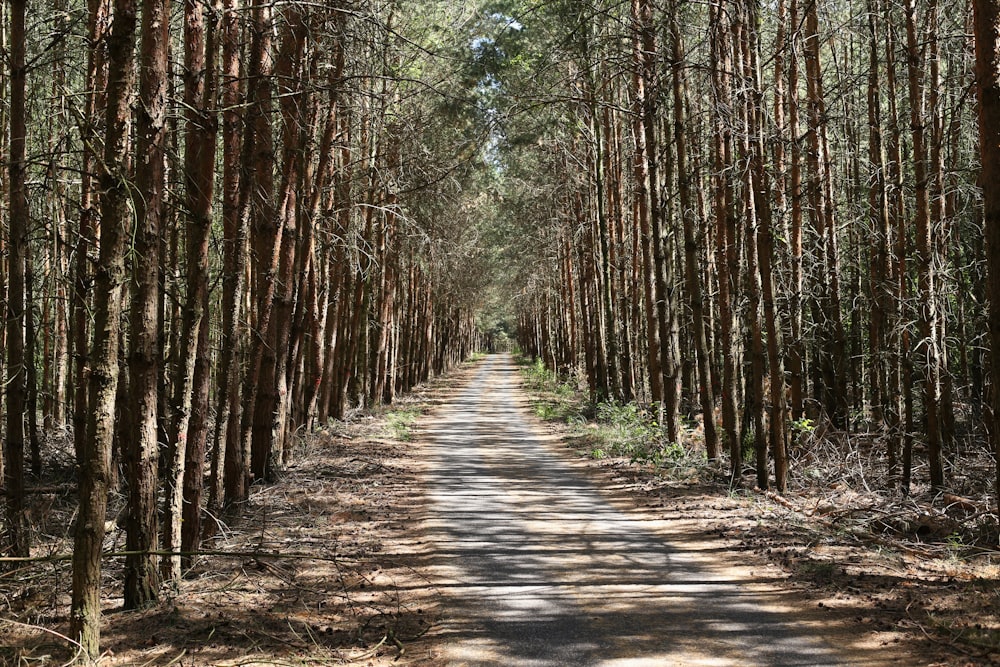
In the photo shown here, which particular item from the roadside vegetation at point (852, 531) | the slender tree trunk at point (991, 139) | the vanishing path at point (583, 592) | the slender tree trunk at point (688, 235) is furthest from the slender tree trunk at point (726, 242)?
the slender tree trunk at point (991, 139)

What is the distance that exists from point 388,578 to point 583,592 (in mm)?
1647

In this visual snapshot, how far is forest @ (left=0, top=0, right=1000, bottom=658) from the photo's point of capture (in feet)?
16.7

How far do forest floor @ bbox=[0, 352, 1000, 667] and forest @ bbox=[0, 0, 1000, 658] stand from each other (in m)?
0.41

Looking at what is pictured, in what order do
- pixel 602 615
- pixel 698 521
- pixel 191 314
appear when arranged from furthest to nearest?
1. pixel 698 521
2. pixel 191 314
3. pixel 602 615

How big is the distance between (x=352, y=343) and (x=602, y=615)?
45.8 ft

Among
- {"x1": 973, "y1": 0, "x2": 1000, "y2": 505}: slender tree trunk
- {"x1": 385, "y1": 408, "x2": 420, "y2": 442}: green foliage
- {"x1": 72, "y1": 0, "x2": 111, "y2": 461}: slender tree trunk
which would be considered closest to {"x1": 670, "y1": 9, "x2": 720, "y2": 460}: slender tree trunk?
{"x1": 973, "y1": 0, "x2": 1000, "y2": 505}: slender tree trunk

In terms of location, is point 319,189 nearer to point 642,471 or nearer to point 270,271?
point 270,271

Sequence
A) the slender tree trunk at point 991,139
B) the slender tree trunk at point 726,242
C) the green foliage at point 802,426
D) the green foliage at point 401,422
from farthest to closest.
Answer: the green foliage at point 401,422 < the green foliage at point 802,426 < the slender tree trunk at point 726,242 < the slender tree trunk at point 991,139

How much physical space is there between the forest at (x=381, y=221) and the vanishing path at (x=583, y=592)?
2152 mm

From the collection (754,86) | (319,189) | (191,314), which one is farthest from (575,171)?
(191,314)

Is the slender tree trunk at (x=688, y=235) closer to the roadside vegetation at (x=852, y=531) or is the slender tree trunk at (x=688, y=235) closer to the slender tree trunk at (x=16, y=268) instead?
the roadside vegetation at (x=852, y=531)

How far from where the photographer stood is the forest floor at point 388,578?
4781mm

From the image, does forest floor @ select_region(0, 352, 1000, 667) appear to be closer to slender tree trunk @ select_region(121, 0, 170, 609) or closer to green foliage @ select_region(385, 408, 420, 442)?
slender tree trunk @ select_region(121, 0, 170, 609)

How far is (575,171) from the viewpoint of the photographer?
2175cm
